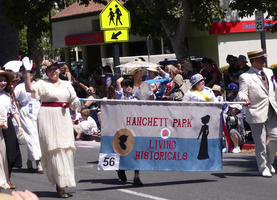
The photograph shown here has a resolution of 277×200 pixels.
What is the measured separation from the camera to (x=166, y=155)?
1038 centimetres

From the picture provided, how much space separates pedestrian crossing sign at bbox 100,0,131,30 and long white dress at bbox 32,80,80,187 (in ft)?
18.2

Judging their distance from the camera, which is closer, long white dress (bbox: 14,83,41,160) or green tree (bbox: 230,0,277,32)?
long white dress (bbox: 14,83,41,160)

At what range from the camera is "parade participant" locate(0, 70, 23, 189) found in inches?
399

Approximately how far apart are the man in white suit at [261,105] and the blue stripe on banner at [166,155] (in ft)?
2.87

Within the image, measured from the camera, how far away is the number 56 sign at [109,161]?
10148 mm

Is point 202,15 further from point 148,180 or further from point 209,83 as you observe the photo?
point 148,180

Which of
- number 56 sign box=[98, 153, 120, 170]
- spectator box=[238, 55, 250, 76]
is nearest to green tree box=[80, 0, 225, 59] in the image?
spectator box=[238, 55, 250, 76]

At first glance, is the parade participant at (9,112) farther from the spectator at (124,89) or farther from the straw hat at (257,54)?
the straw hat at (257,54)

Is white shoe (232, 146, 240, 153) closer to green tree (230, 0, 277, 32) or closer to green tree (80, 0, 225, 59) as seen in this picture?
green tree (230, 0, 277, 32)

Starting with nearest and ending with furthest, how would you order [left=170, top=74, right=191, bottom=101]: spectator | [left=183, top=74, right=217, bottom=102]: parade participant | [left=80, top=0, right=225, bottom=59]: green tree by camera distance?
[left=183, top=74, right=217, bottom=102]: parade participant
[left=170, top=74, right=191, bottom=101]: spectator
[left=80, top=0, right=225, bottom=59]: green tree

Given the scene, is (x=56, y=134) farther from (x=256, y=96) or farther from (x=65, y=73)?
(x=65, y=73)

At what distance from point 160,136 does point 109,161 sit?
0.83 m

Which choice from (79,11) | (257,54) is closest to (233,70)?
(257,54)

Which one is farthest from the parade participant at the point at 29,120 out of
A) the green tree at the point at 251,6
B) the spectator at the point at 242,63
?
the green tree at the point at 251,6
